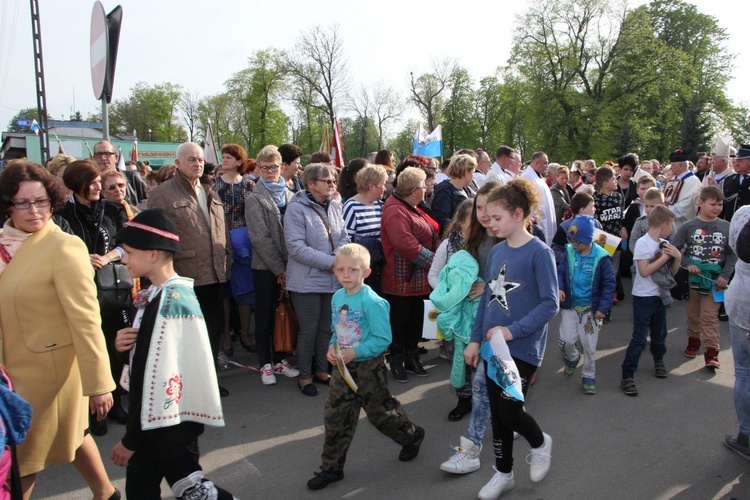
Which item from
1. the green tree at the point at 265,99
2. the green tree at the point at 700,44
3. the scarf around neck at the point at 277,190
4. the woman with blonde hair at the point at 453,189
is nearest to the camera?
the scarf around neck at the point at 277,190

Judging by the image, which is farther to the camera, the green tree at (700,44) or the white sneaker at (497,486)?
the green tree at (700,44)

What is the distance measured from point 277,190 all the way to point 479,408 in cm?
306

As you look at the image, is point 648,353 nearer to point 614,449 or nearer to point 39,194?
point 614,449

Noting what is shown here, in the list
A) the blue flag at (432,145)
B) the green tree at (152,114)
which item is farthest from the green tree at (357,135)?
the blue flag at (432,145)

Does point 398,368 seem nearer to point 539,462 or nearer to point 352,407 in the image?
point 352,407

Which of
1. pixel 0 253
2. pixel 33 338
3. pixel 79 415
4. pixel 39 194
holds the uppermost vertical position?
pixel 39 194

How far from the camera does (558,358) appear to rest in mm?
5945

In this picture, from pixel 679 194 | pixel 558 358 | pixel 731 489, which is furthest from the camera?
pixel 679 194

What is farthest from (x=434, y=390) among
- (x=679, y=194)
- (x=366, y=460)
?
(x=679, y=194)

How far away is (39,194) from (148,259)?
0.84 m

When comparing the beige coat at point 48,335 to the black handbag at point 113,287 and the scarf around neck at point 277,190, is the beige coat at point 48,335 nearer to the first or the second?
the black handbag at point 113,287

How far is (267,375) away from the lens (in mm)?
5246

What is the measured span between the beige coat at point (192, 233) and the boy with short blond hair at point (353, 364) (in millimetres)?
1750

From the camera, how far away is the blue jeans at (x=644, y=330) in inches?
196
